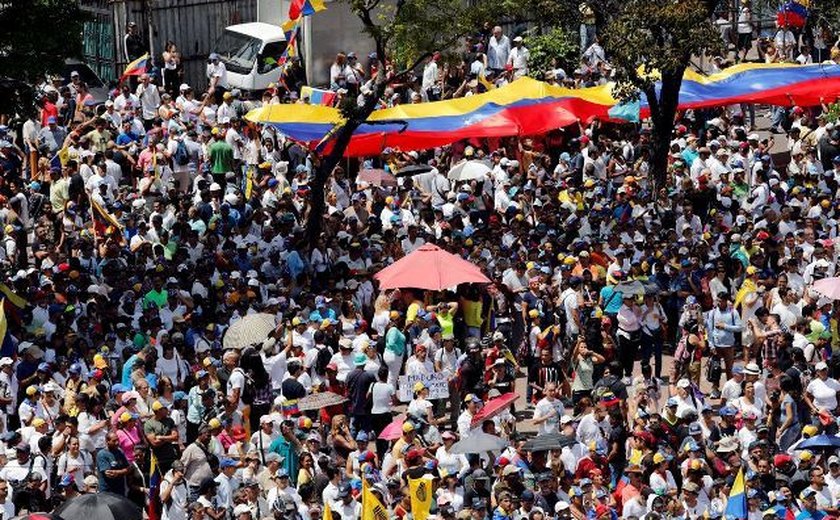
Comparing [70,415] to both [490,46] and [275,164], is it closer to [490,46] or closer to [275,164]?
[275,164]

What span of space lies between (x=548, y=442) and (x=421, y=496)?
173 centimetres

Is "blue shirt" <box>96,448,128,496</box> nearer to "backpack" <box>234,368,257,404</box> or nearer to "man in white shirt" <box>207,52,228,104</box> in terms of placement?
"backpack" <box>234,368,257,404</box>

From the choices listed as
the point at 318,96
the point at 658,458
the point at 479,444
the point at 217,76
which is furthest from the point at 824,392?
the point at 217,76

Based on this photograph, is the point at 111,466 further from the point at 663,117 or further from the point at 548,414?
the point at 663,117

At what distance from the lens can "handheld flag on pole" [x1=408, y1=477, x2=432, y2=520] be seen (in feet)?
77.0

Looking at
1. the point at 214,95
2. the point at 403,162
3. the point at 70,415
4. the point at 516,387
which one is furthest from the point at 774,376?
the point at 214,95

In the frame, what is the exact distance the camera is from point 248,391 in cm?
2630

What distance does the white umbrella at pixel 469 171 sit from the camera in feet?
113

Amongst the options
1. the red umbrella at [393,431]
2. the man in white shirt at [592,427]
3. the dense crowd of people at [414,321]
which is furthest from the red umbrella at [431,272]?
the man in white shirt at [592,427]

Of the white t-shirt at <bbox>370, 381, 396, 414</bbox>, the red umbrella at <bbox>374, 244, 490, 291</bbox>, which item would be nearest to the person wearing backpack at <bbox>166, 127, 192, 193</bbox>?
the red umbrella at <bbox>374, 244, 490, 291</bbox>

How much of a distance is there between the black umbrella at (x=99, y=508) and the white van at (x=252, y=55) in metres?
20.0

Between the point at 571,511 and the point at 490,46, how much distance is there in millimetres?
18977

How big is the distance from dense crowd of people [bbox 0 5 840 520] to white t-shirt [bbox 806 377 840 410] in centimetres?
4

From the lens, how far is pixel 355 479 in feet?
80.0
